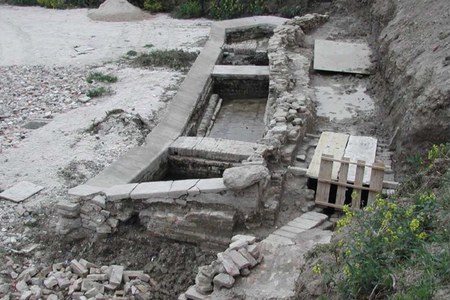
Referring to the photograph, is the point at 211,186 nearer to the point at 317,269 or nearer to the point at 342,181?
the point at 342,181

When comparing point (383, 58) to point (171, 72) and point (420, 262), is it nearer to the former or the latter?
point (171, 72)

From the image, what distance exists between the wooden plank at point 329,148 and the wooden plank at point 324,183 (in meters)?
0.14

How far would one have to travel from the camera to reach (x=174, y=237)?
6.69m

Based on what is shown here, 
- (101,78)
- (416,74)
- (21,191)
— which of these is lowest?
(21,191)

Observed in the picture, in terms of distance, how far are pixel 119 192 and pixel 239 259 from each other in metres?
2.27

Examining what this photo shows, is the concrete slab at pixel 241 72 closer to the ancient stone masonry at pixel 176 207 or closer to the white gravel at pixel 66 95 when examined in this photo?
the white gravel at pixel 66 95

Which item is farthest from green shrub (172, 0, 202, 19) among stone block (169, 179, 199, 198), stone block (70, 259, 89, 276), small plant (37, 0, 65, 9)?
stone block (70, 259, 89, 276)

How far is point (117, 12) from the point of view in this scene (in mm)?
16281

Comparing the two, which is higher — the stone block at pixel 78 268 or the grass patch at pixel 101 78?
the grass patch at pixel 101 78

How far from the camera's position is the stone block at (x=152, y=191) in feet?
21.5

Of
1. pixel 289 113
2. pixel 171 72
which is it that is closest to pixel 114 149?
pixel 289 113

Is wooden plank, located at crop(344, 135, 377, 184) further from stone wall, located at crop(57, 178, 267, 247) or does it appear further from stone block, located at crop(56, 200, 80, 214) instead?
stone block, located at crop(56, 200, 80, 214)

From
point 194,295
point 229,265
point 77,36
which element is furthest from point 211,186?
point 77,36

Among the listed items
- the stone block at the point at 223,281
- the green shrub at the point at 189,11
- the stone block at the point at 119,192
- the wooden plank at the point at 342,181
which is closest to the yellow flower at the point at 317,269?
the stone block at the point at 223,281
